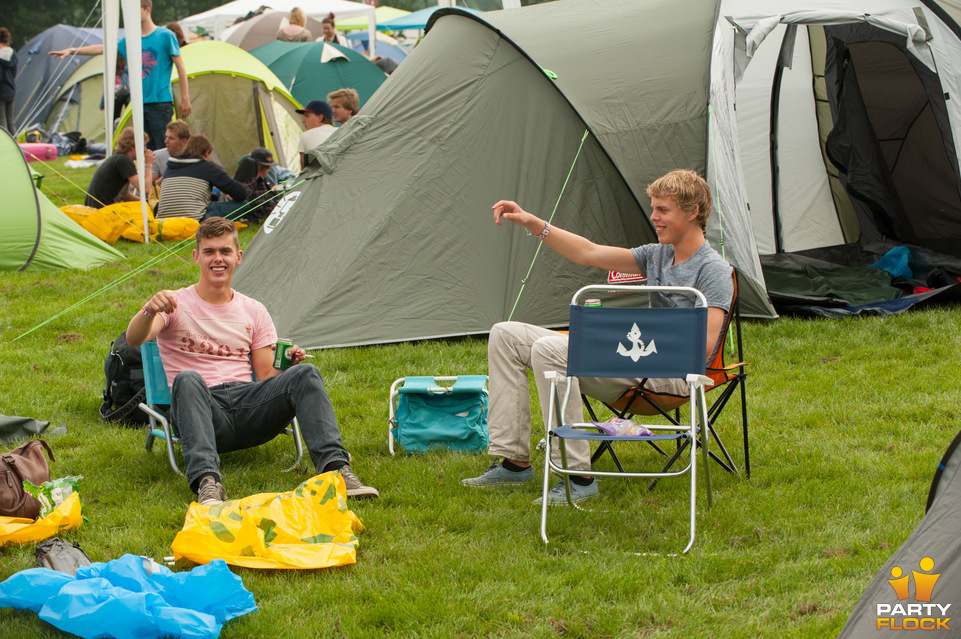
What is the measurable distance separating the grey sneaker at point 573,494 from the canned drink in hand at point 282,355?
1.20 meters

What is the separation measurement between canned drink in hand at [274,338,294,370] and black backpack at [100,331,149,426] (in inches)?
37.4

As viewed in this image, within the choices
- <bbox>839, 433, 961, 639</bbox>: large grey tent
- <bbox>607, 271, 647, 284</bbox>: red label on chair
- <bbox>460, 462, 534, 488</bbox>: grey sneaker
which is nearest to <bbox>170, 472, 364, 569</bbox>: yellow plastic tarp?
<bbox>460, 462, 534, 488</bbox>: grey sneaker

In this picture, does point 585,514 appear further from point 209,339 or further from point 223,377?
point 209,339

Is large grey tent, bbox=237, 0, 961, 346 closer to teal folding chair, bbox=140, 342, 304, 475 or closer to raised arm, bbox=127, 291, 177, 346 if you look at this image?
teal folding chair, bbox=140, 342, 304, 475

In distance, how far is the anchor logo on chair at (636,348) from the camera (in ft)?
11.6

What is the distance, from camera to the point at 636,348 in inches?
139

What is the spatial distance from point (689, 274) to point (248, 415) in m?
1.85

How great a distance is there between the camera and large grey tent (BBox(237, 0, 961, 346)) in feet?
20.2

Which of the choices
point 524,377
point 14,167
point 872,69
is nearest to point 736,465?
point 524,377

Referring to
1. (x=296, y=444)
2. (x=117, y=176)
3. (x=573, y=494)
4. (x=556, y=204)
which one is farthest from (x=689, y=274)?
(x=117, y=176)

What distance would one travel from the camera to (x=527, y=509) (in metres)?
3.73

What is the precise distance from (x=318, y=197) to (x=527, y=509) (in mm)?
3330

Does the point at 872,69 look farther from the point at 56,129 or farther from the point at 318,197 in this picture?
the point at 56,129

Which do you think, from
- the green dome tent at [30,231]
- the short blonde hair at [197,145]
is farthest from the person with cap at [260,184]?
the green dome tent at [30,231]
